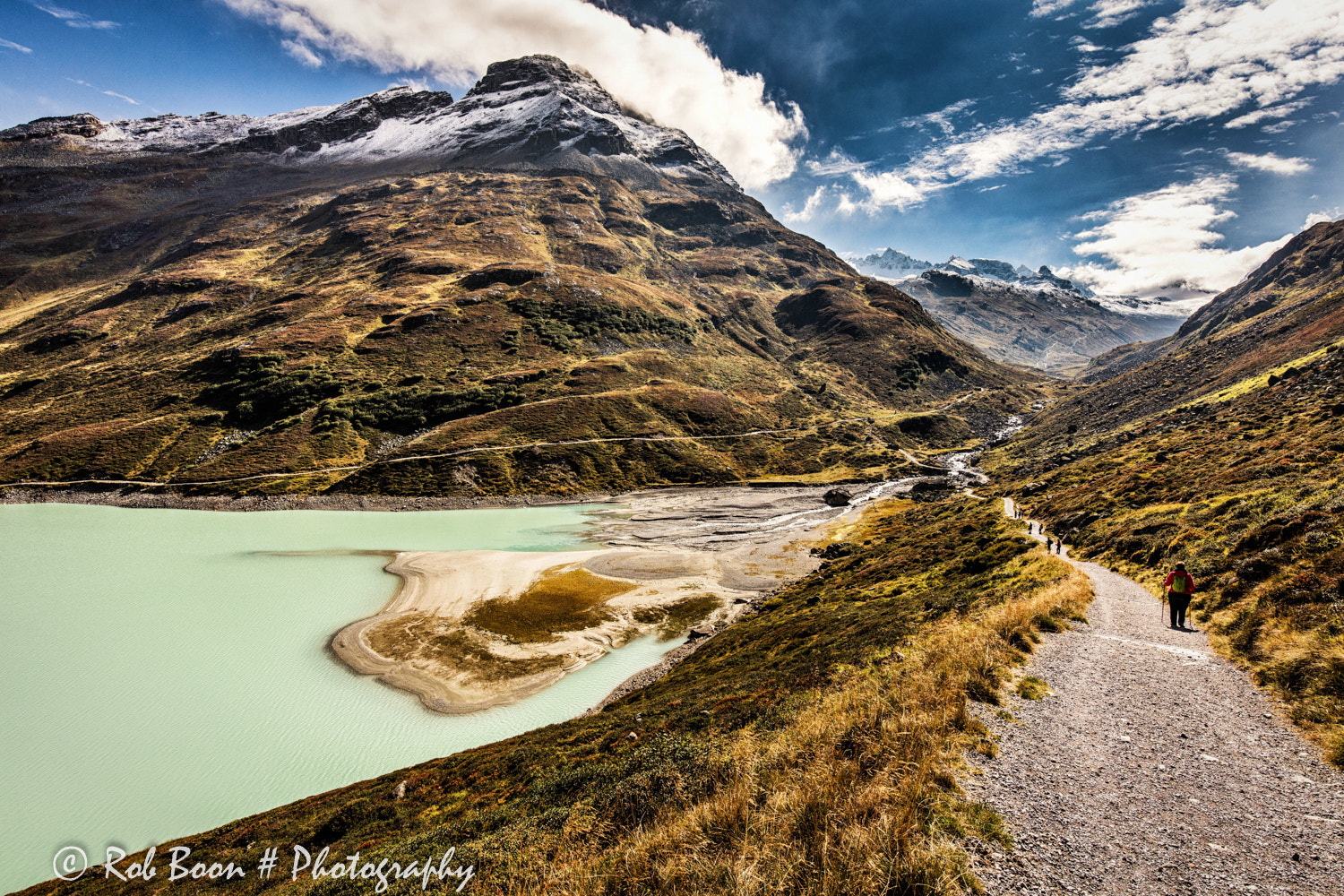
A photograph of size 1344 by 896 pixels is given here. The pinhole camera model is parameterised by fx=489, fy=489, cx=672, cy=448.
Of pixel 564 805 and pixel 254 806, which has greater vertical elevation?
pixel 564 805

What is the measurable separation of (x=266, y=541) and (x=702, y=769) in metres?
93.4

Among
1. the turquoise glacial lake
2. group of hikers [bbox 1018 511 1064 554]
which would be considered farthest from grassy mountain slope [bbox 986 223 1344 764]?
the turquoise glacial lake

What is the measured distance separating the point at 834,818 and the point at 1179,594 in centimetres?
1827

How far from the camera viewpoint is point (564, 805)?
13.8 m

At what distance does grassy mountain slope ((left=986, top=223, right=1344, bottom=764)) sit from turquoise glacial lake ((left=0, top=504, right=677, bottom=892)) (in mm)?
A: 34467

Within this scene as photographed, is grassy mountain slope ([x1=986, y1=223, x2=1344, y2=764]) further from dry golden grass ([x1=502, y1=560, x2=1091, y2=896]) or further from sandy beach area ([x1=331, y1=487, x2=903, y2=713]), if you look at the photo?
sandy beach area ([x1=331, y1=487, x2=903, y2=713])

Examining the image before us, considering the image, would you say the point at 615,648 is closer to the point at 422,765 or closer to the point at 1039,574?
the point at 422,765

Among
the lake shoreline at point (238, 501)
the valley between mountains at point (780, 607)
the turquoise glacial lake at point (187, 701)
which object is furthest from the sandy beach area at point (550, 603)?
the lake shoreline at point (238, 501)

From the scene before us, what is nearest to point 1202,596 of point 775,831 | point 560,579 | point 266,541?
point 775,831

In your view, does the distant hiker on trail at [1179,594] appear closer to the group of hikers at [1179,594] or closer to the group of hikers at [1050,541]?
the group of hikers at [1179,594]

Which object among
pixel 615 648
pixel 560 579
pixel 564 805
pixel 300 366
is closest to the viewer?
pixel 564 805

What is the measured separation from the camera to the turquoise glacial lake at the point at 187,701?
26234 millimetres

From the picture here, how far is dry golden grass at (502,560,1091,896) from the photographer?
545 cm

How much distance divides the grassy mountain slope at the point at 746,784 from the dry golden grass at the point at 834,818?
3cm
